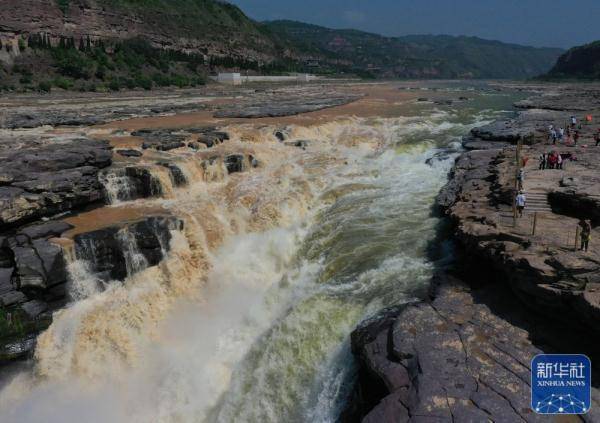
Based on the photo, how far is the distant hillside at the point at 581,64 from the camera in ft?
376

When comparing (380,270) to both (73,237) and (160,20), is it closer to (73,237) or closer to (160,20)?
(73,237)

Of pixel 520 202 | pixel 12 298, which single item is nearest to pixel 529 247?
pixel 520 202

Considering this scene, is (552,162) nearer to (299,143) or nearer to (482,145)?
(482,145)

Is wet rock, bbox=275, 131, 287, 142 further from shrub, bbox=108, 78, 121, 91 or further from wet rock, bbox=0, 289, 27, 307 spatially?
shrub, bbox=108, 78, 121, 91

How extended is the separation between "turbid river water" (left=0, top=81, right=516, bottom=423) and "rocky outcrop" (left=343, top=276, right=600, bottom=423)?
1.21 metres

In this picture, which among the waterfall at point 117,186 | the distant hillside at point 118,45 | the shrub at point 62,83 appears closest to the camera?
the waterfall at point 117,186

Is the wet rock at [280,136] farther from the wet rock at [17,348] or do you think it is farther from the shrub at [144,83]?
the shrub at [144,83]

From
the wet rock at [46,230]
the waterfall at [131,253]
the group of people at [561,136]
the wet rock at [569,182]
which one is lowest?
the waterfall at [131,253]

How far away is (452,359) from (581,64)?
147378 mm

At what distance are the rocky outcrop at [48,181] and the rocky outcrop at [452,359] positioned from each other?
1110cm

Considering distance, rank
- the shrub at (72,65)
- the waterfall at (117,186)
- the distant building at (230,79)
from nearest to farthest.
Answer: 1. the waterfall at (117,186)
2. the shrub at (72,65)
3. the distant building at (230,79)

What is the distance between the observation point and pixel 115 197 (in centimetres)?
1700

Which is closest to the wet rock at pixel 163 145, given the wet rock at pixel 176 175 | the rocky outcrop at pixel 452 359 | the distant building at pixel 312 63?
the wet rock at pixel 176 175

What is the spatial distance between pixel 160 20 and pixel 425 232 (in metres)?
110
